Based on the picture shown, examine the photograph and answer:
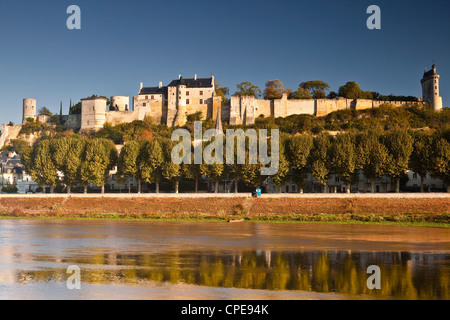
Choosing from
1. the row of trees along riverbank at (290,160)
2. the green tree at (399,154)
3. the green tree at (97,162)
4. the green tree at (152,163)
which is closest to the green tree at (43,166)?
the row of trees along riverbank at (290,160)

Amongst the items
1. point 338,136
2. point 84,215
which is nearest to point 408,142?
point 338,136

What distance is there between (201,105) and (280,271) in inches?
3496

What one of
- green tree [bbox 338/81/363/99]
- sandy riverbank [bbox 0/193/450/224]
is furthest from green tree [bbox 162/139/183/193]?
green tree [bbox 338/81/363/99]

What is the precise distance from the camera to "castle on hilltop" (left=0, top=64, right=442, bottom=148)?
102500 millimetres

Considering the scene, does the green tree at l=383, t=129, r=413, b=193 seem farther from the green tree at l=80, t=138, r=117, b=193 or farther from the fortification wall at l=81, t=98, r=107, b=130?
the fortification wall at l=81, t=98, r=107, b=130

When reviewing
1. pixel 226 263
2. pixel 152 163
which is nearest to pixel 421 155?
pixel 152 163

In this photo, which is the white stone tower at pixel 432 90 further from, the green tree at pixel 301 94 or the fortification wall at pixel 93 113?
the fortification wall at pixel 93 113

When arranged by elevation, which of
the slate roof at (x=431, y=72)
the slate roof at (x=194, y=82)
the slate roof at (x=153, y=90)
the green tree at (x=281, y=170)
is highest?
the slate roof at (x=431, y=72)

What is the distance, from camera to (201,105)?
107 m

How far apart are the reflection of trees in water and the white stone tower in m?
89.2

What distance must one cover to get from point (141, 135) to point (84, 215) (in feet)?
157

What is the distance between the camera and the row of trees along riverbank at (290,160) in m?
55.1

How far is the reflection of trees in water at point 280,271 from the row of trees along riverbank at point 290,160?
3278 cm

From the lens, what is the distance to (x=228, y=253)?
80.2ft
